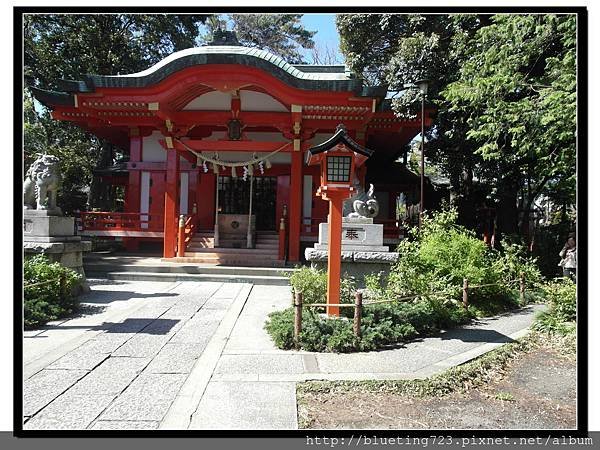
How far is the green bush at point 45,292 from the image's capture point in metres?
6.11

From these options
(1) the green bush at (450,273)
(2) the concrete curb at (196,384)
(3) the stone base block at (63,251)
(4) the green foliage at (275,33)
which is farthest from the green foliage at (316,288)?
(4) the green foliage at (275,33)

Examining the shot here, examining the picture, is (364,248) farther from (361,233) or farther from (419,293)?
(419,293)

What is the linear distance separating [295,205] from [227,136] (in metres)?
3.06

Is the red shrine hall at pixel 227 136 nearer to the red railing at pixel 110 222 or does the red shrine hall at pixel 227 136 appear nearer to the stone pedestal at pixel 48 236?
the red railing at pixel 110 222

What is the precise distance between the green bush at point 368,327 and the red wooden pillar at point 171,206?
6.14 m

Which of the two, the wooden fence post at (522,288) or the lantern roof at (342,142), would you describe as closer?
the lantern roof at (342,142)

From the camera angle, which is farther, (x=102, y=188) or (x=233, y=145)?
(x=102, y=188)

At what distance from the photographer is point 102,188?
1723 cm

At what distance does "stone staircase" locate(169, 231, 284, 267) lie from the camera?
11.3m

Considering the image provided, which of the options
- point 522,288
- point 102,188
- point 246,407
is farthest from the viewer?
point 102,188

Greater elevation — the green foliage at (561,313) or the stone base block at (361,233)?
the stone base block at (361,233)

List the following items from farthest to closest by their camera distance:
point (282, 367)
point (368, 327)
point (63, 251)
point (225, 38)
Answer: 1. point (225, 38)
2. point (63, 251)
3. point (368, 327)
4. point (282, 367)

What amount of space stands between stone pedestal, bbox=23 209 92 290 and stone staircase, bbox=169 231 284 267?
3.51 metres

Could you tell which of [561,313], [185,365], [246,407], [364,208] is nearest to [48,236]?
[185,365]
